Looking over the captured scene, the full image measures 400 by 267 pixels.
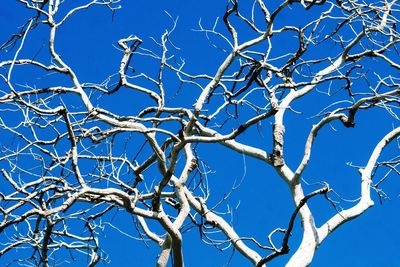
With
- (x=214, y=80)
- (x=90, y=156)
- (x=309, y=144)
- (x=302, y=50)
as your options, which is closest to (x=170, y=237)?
(x=90, y=156)

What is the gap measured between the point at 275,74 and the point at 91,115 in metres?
2.41

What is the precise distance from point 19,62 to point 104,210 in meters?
1.63

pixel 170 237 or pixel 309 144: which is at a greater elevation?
pixel 309 144

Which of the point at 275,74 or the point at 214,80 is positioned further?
the point at 275,74

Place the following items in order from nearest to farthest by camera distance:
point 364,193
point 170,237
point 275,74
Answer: point 170,237, point 364,193, point 275,74

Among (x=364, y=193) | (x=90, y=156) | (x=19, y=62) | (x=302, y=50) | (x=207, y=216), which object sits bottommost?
(x=364, y=193)

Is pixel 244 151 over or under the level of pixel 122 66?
under

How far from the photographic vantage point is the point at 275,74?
751cm

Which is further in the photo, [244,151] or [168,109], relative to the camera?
[244,151]

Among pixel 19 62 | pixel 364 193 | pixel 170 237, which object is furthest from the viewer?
pixel 364 193

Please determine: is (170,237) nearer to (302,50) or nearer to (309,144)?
(309,144)

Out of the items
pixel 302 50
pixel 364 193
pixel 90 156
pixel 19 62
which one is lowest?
pixel 364 193

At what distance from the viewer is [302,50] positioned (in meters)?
6.85

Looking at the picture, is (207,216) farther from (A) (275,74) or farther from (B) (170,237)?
(A) (275,74)
